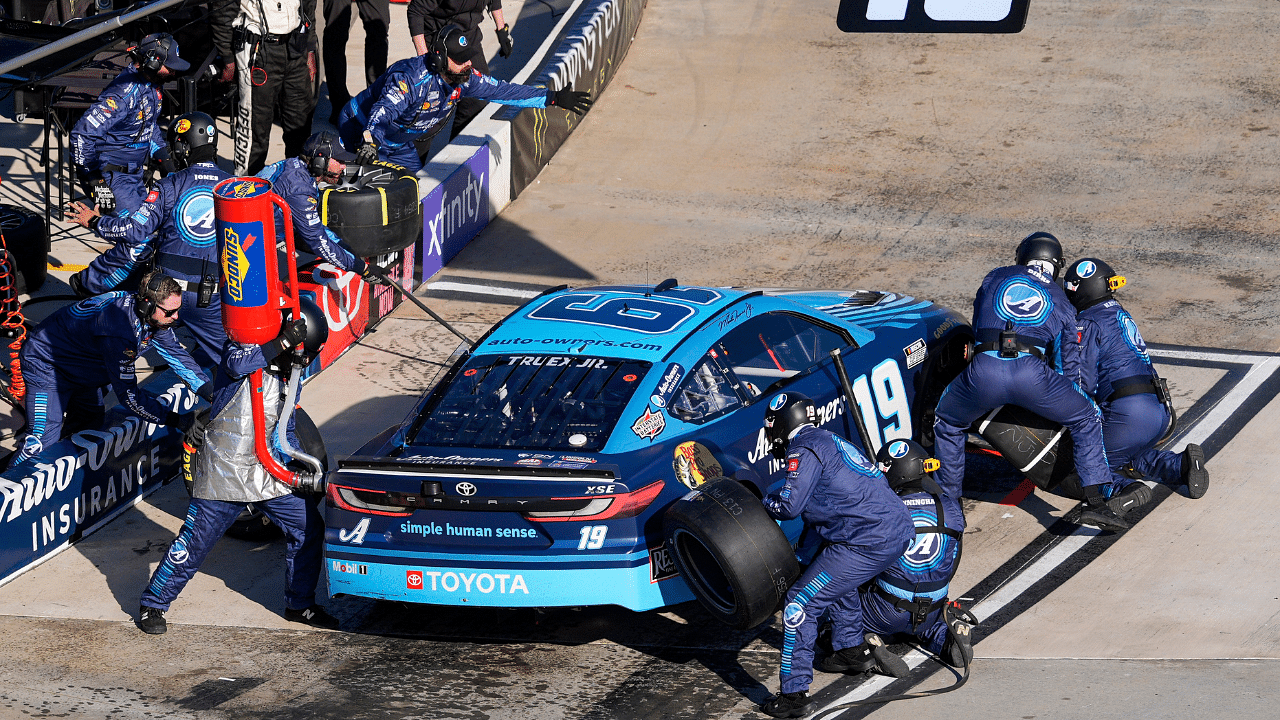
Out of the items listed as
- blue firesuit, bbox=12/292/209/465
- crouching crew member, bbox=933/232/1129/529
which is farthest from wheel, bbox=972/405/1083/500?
blue firesuit, bbox=12/292/209/465

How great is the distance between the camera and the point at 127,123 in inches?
465

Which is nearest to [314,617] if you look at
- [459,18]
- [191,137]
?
[191,137]

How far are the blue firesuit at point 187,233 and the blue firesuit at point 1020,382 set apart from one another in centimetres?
462

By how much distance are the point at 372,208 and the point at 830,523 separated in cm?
577

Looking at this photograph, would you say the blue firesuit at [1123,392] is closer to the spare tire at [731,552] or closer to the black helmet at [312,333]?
the spare tire at [731,552]

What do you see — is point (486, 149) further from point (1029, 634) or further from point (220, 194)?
point (1029, 634)

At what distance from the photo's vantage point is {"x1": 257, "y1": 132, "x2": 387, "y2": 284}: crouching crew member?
33.3 feet

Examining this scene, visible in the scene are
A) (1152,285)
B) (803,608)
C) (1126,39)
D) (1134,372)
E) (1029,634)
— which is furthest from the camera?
(1126,39)

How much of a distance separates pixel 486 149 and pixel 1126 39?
28.6 ft

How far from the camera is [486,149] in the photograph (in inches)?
539

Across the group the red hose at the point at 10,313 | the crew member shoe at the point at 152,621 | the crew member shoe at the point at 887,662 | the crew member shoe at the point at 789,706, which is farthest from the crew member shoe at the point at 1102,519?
the red hose at the point at 10,313

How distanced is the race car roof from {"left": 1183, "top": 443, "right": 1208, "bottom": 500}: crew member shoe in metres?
2.75

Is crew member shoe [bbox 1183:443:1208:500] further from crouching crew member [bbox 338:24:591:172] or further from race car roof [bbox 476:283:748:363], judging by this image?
crouching crew member [bbox 338:24:591:172]

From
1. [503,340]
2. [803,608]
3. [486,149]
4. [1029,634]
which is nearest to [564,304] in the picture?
[503,340]
